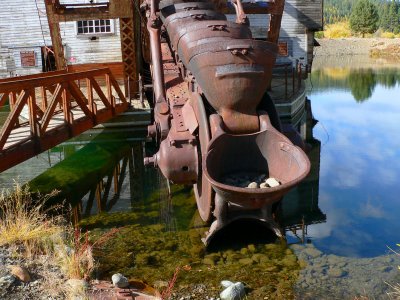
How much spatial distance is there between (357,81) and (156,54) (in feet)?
72.6

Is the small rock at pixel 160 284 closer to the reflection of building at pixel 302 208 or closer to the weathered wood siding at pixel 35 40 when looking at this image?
the reflection of building at pixel 302 208

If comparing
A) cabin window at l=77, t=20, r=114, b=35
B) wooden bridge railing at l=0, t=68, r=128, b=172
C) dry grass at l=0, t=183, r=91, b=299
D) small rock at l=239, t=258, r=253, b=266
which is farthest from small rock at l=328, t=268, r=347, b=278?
cabin window at l=77, t=20, r=114, b=35

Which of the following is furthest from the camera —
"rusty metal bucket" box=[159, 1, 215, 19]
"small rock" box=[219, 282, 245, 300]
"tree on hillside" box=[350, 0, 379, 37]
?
"tree on hillside" box=[350, 0, 379, 37]

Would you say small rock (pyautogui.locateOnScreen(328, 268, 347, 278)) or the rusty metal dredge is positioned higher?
the rusty metal dredge

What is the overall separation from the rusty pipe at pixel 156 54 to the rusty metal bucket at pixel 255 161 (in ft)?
7.35

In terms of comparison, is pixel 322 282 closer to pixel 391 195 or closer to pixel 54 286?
pixel 54 286

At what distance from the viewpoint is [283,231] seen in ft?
22.5

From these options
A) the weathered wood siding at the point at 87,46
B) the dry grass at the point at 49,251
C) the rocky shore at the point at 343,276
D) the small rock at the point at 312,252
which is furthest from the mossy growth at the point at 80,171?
the weathered wood siding at the point at 87,46

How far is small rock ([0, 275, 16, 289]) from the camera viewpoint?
460 centimetres

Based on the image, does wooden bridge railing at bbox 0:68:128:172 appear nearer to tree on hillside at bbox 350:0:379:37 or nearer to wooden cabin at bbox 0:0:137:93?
wooden cabin at bbox 0:0:137:93

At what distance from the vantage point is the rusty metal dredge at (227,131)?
556 cm

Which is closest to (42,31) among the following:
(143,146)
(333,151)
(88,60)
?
(88,60)

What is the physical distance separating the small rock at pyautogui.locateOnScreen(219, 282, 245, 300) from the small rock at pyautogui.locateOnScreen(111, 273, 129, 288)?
3.41 feet

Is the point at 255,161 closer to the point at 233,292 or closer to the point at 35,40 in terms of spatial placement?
the point at 233,292
